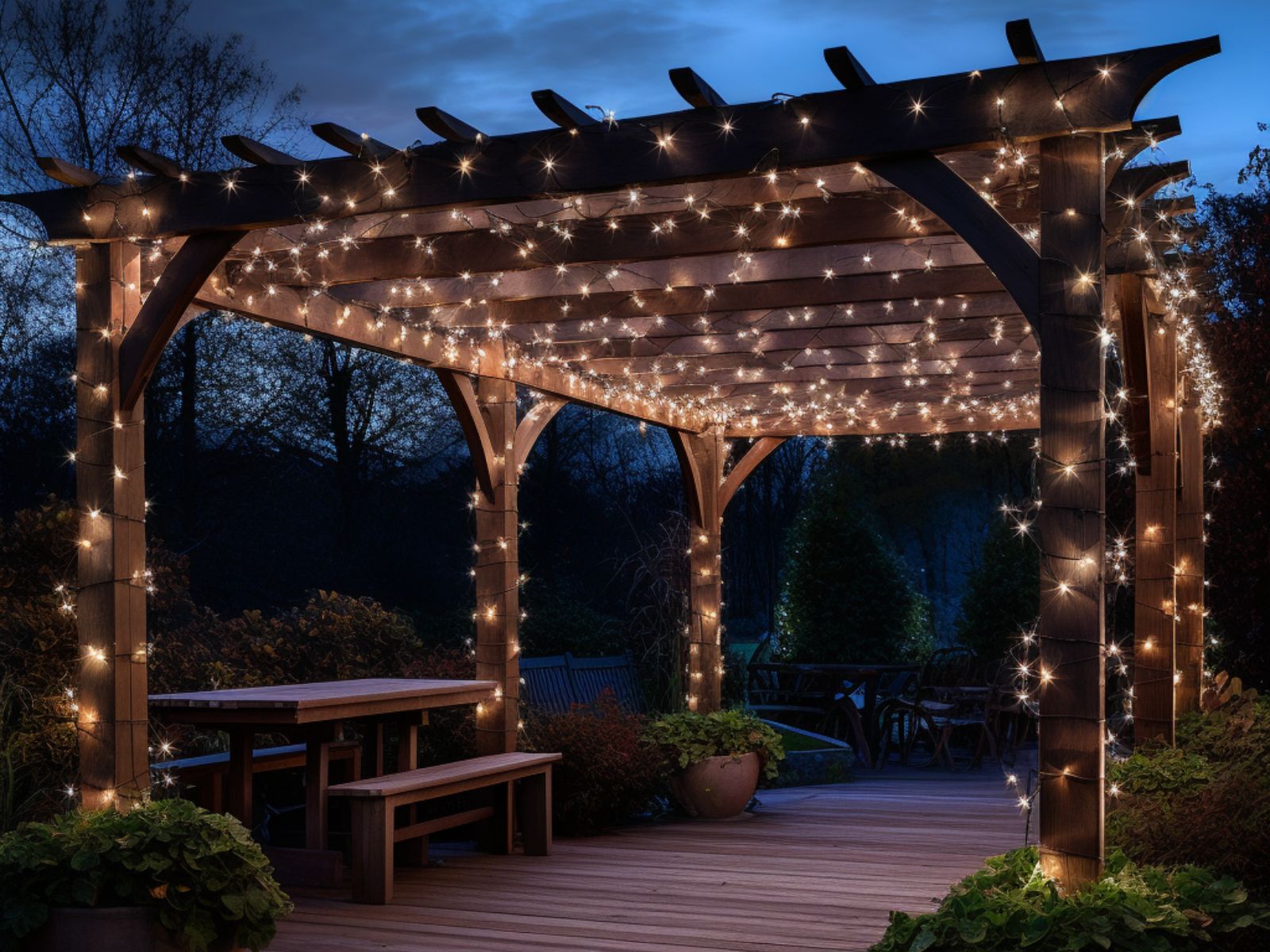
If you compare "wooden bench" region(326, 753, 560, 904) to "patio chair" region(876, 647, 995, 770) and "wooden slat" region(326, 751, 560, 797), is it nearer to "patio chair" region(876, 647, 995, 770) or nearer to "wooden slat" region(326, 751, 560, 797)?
"wooden slat" region(326, 751, 560, 797)

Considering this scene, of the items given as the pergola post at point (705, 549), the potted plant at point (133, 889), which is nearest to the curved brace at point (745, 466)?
the pergola post at point (705, 549)

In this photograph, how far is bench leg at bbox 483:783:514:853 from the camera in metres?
6.72

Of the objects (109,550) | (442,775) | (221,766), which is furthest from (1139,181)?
(221,766)

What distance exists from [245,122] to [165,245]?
871 centimetres

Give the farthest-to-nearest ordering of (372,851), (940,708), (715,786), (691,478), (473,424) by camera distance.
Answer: (940,708), (691,478), (715,786), (473,424), (372,851)

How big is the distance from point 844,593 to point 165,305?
9248 millimetres

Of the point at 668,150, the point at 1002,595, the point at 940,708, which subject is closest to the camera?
the point at 668,150

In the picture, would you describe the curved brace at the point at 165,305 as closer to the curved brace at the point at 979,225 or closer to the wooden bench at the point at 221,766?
the wooden bench at the point at 221,766

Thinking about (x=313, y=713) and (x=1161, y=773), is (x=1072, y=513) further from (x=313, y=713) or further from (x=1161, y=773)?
(x=313, y=713)

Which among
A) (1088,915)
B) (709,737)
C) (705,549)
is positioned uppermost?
(705,549)

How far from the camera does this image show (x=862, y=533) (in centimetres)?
1281

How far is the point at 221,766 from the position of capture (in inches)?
241

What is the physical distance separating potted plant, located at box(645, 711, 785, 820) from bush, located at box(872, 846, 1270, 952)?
4.21 m

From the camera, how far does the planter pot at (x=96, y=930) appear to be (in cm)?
397
